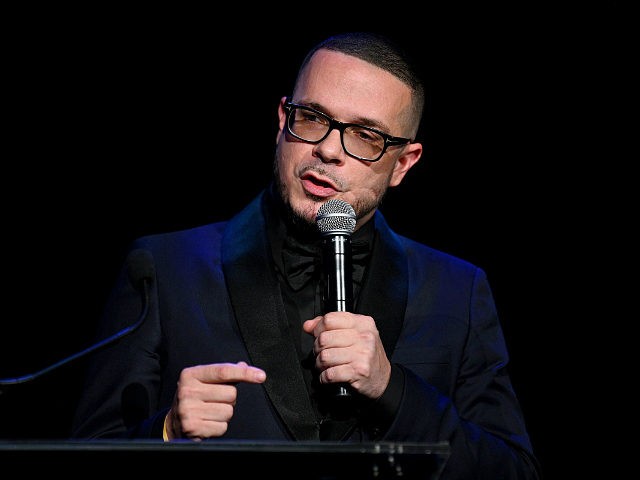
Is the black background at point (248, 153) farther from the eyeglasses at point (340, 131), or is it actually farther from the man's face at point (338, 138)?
the eyeglasses at point (340, 131)

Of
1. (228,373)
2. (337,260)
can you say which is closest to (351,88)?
(337,260)

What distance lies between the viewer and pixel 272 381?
7.42ft

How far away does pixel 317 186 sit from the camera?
2404mm

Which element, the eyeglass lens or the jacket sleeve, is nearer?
the jacket sleeve

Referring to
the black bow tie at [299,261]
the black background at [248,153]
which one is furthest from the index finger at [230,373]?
the black background at [248,153]

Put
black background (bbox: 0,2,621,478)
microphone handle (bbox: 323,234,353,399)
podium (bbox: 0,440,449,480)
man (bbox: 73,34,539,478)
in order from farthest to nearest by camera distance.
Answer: black background (bbox: 0,2,621,478), man (bbox: 73,34,539,478), microphone handle (bbox: 323,234,353,399), podium (bbox: 0,440,449,480)

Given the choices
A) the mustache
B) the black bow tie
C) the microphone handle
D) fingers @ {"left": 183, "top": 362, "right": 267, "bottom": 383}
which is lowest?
fingers @ {"left": 183, "top": 362, "right": 267, "bottom": 383}

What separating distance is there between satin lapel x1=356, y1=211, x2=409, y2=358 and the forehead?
43cm

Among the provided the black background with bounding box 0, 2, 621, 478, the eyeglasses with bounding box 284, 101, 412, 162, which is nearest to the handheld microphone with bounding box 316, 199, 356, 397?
the eyeglasses with bounding box 284, 101, 412, 162

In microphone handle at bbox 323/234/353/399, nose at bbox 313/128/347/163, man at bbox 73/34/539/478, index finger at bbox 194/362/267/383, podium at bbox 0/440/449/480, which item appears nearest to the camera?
podium at bbox 0/440/449/480

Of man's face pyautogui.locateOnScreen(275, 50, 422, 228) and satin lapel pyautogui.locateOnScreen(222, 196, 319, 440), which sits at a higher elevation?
man's face pyautogui.locateOnScreen(275, 50, 422, 228)

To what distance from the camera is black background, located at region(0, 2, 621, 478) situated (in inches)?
120

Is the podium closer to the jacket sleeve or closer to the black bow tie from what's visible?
the jacket sleeve

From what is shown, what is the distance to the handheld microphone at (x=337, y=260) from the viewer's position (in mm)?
1837
